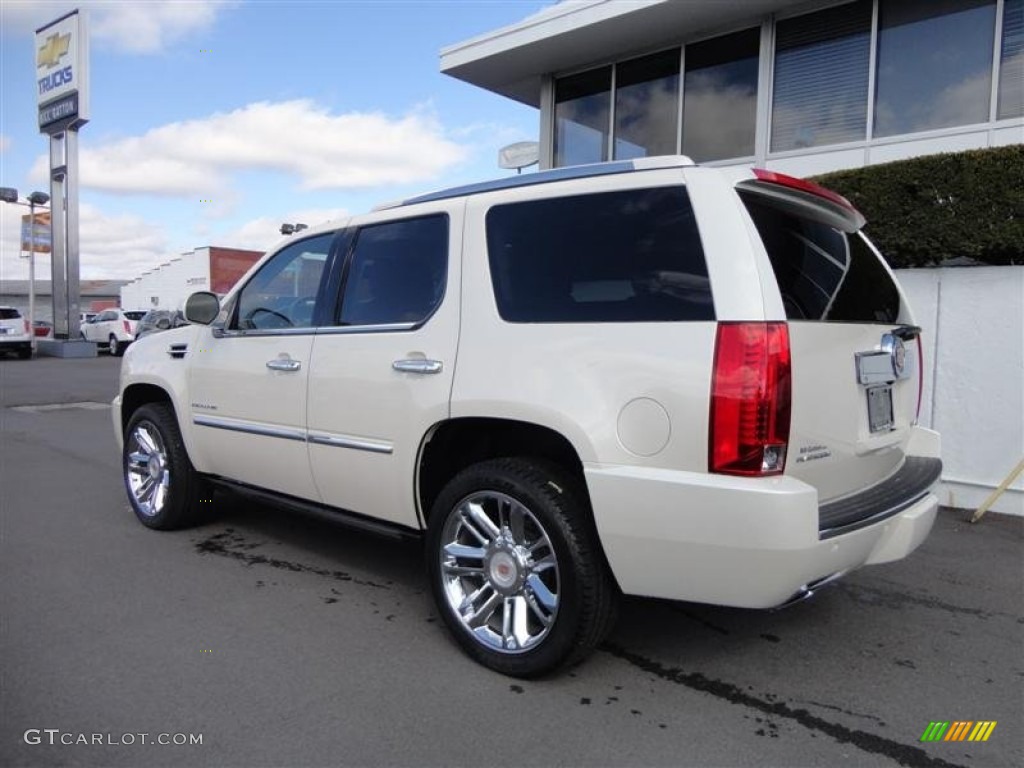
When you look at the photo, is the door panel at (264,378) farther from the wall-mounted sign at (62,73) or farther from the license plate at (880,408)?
the wall-mounted sign at (62,73)

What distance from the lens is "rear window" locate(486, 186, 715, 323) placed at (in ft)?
9.22

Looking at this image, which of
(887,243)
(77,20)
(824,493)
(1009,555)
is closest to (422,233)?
(824,493)

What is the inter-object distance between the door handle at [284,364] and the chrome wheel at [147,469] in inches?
54.7

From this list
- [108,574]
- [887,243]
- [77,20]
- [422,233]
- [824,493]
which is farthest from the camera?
[77,20]

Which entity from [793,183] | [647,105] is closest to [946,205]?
[793,183]

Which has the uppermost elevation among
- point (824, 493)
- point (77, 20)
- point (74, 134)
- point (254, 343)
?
point (77, 20)

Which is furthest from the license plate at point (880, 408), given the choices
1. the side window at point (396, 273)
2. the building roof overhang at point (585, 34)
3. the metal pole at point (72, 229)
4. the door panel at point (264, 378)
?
the metal pole at point (72, 229)

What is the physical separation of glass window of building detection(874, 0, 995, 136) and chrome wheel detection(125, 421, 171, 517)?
8.75 meters

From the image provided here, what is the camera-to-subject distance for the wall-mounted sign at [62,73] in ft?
74.6

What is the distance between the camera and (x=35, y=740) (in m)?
2.71

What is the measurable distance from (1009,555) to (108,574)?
18.2ft

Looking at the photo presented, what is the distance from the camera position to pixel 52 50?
77.7 ft

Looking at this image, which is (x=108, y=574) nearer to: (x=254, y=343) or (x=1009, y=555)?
(x=254, y=343)

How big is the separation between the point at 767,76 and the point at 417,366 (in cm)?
876
